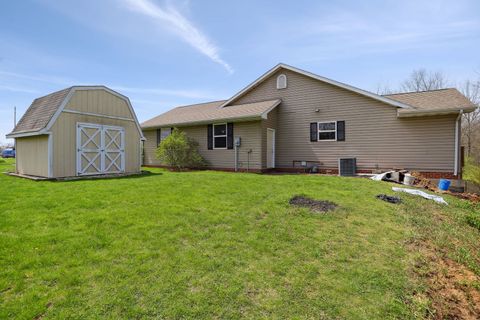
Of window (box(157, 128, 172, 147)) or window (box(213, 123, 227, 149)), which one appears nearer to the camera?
window (box(213, 123, 227, 149))

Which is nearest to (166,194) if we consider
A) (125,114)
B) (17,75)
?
(125,114)

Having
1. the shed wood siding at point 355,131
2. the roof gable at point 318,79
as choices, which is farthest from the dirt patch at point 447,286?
the roof gable at point 318,79

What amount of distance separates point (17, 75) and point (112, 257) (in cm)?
1980

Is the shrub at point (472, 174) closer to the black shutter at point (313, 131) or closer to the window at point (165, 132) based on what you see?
the black shutter at point (313, 131)

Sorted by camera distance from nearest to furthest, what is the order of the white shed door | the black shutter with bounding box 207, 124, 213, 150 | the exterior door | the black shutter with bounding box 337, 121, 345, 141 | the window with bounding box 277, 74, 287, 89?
the white shed door, the black shutter with bounding box 337, 121, 345, 141, the exterior door, the window with bounding box 277, 74, 287, 89, the black shutter with bounding box 207, 124, 213, 150

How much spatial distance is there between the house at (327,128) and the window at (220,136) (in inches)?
2.1

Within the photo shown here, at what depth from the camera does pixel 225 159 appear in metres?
13.9

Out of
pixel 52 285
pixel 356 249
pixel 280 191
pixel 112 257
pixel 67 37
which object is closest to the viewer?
pixel 52 285

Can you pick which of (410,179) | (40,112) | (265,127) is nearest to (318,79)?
(265,127)

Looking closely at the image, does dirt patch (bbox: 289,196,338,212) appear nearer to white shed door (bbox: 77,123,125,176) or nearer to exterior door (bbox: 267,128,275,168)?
exterior door (bbox: 267,128,275,168)

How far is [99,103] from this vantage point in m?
10.8

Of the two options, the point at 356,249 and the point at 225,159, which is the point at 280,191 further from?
the point at 225,159

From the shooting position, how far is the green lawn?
2.67 metres

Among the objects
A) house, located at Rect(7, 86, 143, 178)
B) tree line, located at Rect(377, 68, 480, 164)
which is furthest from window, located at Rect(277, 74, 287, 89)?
tree line, located at Rect(377, 68, 480, 164)
